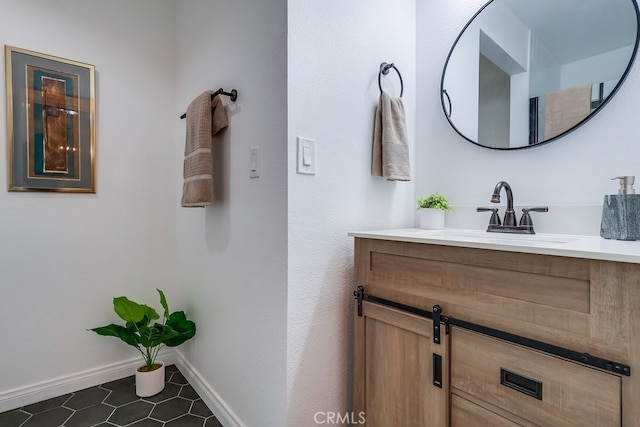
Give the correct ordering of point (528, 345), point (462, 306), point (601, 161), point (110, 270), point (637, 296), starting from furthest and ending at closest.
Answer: point (110, 270), point (601, 161), point (462, 306), point (528, 345), point (637, 296)

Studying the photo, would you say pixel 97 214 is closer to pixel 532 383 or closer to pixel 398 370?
pixel 398 370

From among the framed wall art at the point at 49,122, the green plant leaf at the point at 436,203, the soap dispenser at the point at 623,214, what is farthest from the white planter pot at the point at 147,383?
the soap dispenser at the point at 623,214

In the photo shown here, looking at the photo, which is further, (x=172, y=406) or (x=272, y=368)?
(x=172, y=406)

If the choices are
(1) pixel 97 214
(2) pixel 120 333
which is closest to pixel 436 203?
(2) pixel 120 333

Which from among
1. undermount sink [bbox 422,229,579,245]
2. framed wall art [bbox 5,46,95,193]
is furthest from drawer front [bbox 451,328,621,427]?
framed wall art [bbox 5,46,95,193]

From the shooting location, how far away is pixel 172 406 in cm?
160

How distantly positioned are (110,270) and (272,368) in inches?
51.4

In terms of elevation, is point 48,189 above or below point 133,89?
below

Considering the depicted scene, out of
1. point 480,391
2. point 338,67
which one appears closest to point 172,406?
point 480,391

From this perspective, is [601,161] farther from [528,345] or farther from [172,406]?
[172,406]

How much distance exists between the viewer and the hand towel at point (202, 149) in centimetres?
144

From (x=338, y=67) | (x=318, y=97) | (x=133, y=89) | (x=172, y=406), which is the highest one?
(x=133, y=89)

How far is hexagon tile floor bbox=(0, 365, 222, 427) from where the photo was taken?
58.2 inches

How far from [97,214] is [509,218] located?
213 centimetres
